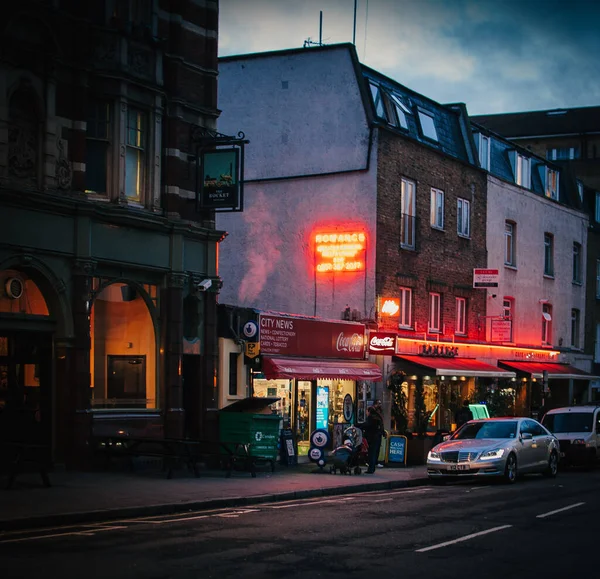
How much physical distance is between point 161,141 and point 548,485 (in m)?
11.4

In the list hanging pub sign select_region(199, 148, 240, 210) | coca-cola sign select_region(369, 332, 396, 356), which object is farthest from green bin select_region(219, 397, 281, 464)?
coca-cola sign select_region(369, 332, 396, 356)

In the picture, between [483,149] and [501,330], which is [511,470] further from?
[483,149]

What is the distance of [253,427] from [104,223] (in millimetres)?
5785

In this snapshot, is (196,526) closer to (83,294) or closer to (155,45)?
(83,294)

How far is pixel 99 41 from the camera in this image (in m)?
22.6

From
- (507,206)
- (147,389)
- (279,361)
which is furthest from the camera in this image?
(507,206)

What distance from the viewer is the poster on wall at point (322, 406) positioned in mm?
30125

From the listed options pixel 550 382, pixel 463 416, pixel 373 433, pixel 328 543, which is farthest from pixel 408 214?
pixel 328 543

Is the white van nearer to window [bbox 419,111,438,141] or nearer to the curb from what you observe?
the curb

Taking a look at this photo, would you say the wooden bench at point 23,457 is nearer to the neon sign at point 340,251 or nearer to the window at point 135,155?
the window at point 135,155

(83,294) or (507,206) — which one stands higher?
(507,206)

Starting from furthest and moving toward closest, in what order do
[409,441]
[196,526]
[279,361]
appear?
1. [409,441]
2. [279,361]
3. [196,526]

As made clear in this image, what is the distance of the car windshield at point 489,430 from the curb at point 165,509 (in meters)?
2.83

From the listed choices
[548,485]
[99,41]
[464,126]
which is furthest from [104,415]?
[464,126]
